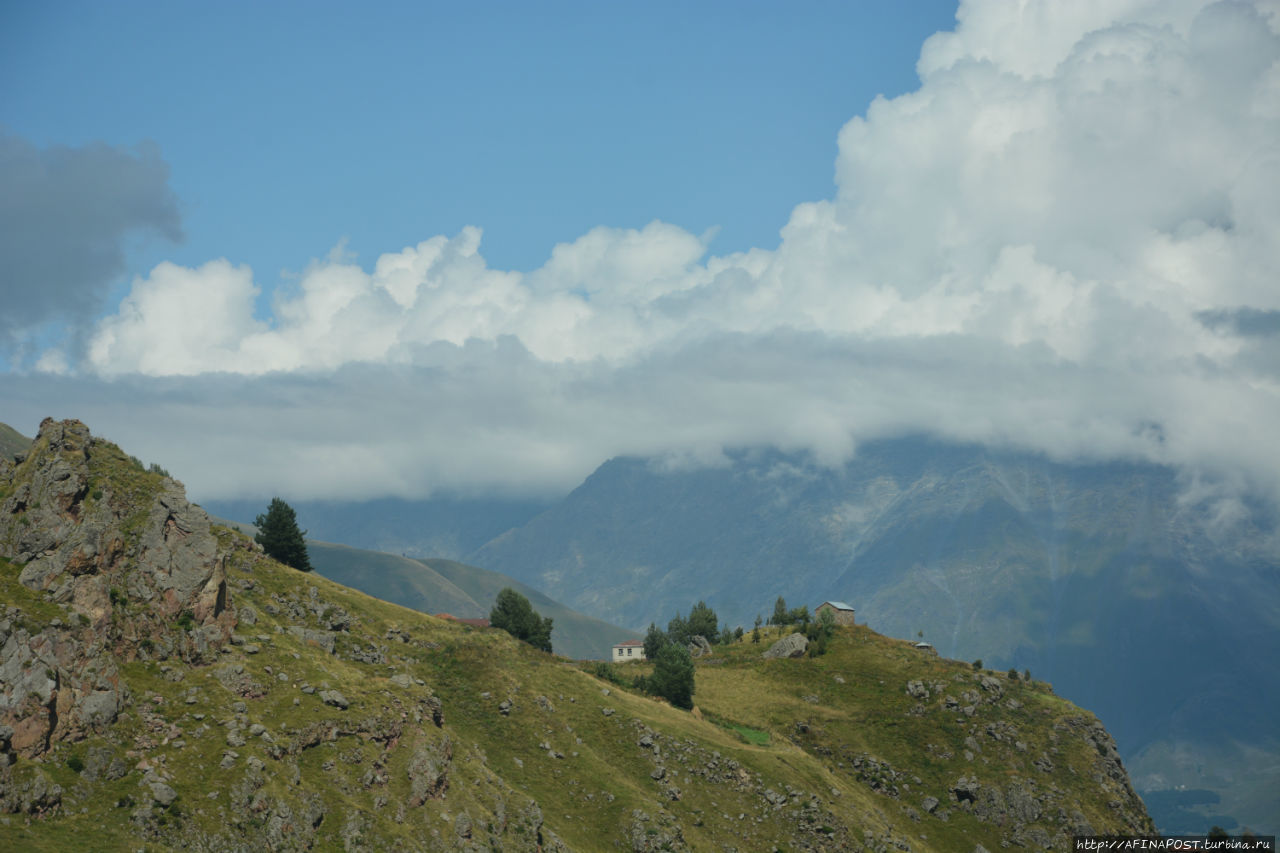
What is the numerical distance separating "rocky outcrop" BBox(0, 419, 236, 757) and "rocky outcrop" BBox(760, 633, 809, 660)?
111060mm

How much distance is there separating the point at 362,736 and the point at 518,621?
8812 centimetres

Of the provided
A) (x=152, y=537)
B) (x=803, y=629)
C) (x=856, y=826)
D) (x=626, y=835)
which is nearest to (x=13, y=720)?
(x=152, y=537)

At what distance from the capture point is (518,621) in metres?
175

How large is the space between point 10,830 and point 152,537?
1086 inches

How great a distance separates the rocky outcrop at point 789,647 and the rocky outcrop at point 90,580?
111060 millimetres

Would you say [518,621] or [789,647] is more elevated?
[789,647]

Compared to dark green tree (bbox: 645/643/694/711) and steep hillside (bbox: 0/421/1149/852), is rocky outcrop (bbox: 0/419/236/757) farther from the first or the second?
dark green tree (bbox: 645/643/694/711)

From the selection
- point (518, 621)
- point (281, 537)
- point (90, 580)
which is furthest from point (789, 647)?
point (90, 580)

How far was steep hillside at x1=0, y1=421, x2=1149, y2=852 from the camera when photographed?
7219 centimetres

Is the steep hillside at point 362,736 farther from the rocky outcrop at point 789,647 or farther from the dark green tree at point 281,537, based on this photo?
the rocky outcrop at point 789,647

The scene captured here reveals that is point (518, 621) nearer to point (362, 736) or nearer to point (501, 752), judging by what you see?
point (501, 752)

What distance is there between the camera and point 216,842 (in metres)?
71.3

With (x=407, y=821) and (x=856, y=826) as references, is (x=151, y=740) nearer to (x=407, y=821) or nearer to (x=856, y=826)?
(x=407, y=821)

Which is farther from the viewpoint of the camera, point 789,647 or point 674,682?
point 789,647
